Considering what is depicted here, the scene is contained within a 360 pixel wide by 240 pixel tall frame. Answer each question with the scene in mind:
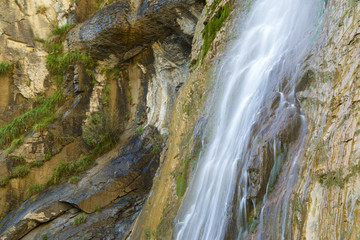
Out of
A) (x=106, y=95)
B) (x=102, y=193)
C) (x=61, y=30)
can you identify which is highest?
(x=61, y=30)

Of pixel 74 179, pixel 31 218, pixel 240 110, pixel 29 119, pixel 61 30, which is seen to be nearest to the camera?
pixel 240 110

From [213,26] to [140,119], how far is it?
4737mm

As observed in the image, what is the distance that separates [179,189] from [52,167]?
18.1ft

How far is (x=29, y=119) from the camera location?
33.8ft

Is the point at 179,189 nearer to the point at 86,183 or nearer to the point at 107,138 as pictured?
the point at 86,183

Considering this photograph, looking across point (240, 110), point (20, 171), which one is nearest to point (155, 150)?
point (20, 171)

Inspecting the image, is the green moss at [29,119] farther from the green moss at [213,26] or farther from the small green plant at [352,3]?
the small green plant at [352,3]

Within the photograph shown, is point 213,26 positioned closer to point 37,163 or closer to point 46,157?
point 46,157

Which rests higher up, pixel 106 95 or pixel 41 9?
pixel 41 9

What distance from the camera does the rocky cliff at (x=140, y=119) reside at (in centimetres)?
303

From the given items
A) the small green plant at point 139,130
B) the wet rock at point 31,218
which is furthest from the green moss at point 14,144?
the small green plant at point 139,130

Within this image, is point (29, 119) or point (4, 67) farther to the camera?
point (4, 67)

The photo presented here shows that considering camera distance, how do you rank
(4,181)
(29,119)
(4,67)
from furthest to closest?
(4,67) → (29,119) → (4,181)

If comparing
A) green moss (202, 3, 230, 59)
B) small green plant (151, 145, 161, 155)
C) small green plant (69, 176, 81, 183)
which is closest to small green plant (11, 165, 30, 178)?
small green plant (69, 176, 81, 183)
